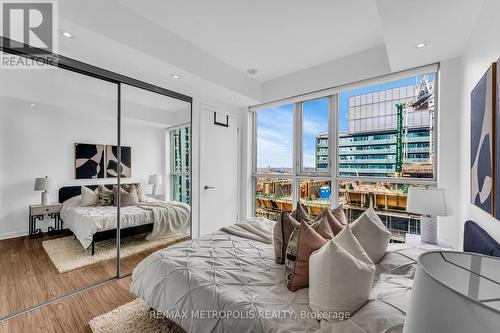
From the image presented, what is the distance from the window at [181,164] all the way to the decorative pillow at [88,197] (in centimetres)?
87

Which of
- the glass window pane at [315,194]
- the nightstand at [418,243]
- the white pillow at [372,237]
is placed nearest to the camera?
the white pillow at [372,237]

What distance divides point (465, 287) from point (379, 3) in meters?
1.78

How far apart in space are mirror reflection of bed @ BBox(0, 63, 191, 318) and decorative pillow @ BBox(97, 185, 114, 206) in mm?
10

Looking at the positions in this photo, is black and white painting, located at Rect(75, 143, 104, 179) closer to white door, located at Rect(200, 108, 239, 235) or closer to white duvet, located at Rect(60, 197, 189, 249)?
white duvet, located at Rect(60, 197, 189, 249)

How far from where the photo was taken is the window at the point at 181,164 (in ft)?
10.2

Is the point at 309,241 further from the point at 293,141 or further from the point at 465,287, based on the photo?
the point at 293,141

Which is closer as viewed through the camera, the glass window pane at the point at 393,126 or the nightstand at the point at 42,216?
the nightstand at the point at 42,216

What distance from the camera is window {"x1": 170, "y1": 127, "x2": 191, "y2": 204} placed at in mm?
3098

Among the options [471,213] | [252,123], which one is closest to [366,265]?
[471,213]

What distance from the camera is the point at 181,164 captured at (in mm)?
3217

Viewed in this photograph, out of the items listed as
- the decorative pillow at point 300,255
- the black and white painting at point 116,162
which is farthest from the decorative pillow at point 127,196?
the decorative pillow at point 300,255

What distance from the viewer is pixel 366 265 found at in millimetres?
1181

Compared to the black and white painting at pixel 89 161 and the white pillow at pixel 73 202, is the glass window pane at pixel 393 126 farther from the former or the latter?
the white pillow at pixel 73 202

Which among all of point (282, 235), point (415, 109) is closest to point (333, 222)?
point (282, 235)
